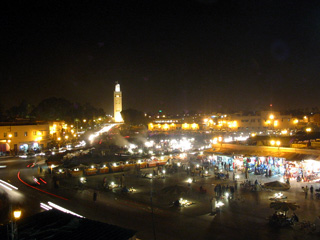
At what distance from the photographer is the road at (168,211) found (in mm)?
11250

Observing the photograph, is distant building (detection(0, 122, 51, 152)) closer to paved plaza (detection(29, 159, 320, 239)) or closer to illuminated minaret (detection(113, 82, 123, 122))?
paved plaza (detection(29, 159, 320, 239))

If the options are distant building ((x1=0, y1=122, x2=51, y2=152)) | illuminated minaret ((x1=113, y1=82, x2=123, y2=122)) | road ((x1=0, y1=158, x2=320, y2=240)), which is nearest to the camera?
road ((x1=0, y1=158, x2=320, y2=240))

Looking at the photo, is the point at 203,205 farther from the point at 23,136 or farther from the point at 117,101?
the point at 117,101

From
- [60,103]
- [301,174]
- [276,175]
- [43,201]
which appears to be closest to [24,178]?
[43,201]

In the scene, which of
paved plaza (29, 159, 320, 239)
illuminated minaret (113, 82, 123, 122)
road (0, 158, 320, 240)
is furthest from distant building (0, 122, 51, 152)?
illuminated minaret (113, 82, 123, 122)

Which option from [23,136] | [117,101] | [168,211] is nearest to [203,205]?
[168,211]

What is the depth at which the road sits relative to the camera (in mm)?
11250

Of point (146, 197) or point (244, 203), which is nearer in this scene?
point (244, 203)

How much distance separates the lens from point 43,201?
52.1 feet

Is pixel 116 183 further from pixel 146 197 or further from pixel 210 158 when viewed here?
pixel 210 158

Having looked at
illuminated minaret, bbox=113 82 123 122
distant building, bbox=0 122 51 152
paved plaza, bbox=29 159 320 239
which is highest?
illuminated minaret, bbox=113 82 123 122

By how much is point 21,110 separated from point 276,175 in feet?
226

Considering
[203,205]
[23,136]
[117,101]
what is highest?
[117,101]

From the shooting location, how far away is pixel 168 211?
14195 mm
